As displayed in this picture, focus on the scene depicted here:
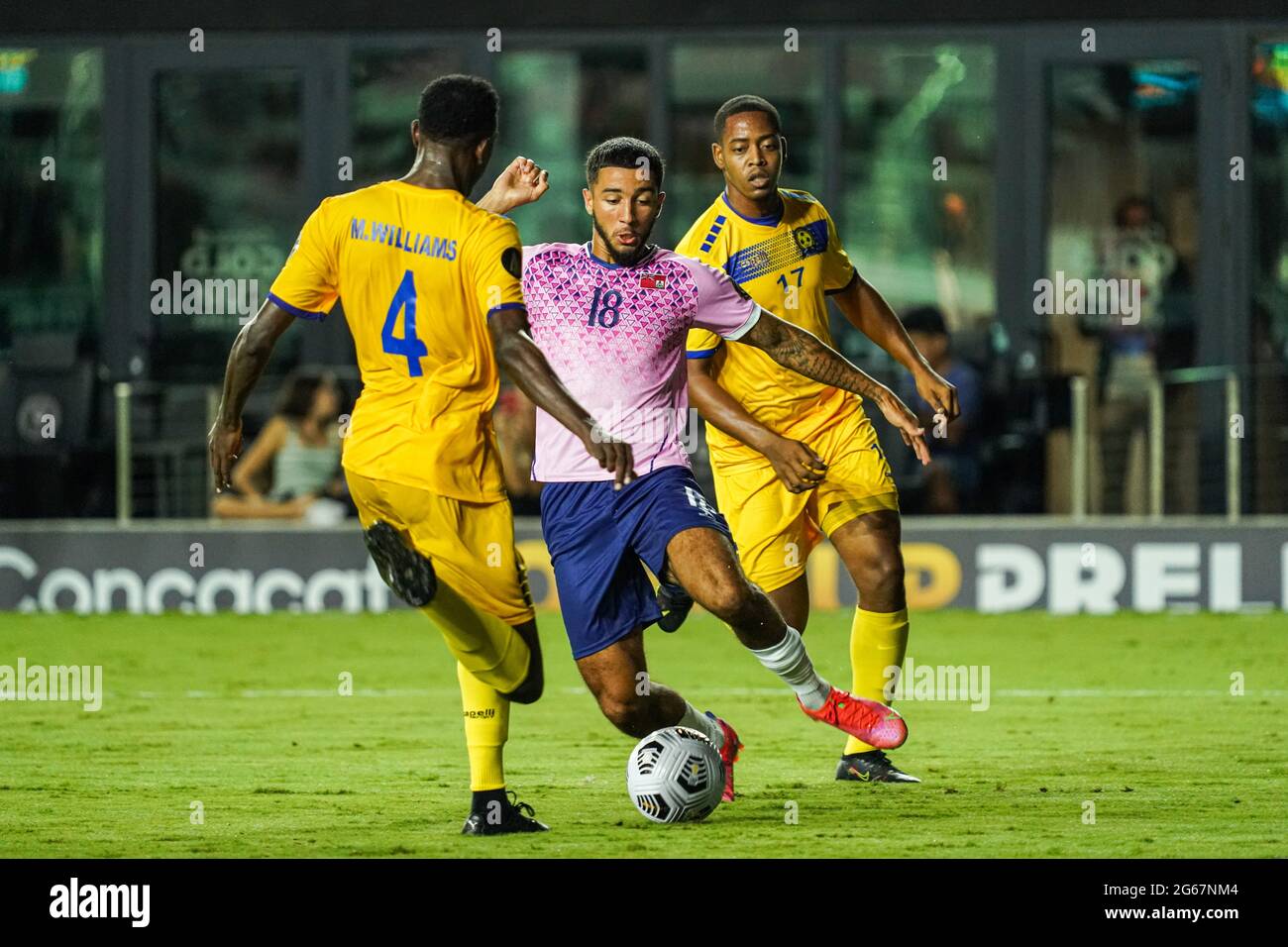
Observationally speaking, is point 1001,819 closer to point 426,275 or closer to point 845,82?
point 426,275

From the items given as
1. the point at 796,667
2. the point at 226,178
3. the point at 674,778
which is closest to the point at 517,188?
the point at 796,667

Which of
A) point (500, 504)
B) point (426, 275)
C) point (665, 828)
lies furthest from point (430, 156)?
point (665, 828)

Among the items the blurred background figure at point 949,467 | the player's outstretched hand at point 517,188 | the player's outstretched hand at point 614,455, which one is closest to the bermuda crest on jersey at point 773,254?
the player's outstretched hand at point 517,188

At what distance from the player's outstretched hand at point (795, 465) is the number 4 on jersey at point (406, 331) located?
139 centimetres

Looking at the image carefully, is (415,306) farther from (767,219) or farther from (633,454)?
(767,219)

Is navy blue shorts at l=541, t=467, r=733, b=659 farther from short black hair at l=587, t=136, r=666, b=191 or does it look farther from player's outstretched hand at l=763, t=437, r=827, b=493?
short black hair at l=587, t=136, r=666, b=191

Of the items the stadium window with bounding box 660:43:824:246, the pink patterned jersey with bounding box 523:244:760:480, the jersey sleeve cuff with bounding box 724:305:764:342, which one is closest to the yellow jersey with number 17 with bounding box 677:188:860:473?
the jersey sleeve cuff with bounding box 724:305:764:342

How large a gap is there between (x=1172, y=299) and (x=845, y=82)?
9.61 feet

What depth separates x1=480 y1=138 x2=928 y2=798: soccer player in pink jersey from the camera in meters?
7.41

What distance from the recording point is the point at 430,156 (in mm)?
7152

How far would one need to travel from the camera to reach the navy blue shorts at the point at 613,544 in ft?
24.4

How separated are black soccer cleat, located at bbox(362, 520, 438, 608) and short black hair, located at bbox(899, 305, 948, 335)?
387 inches

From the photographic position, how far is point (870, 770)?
8500mm
